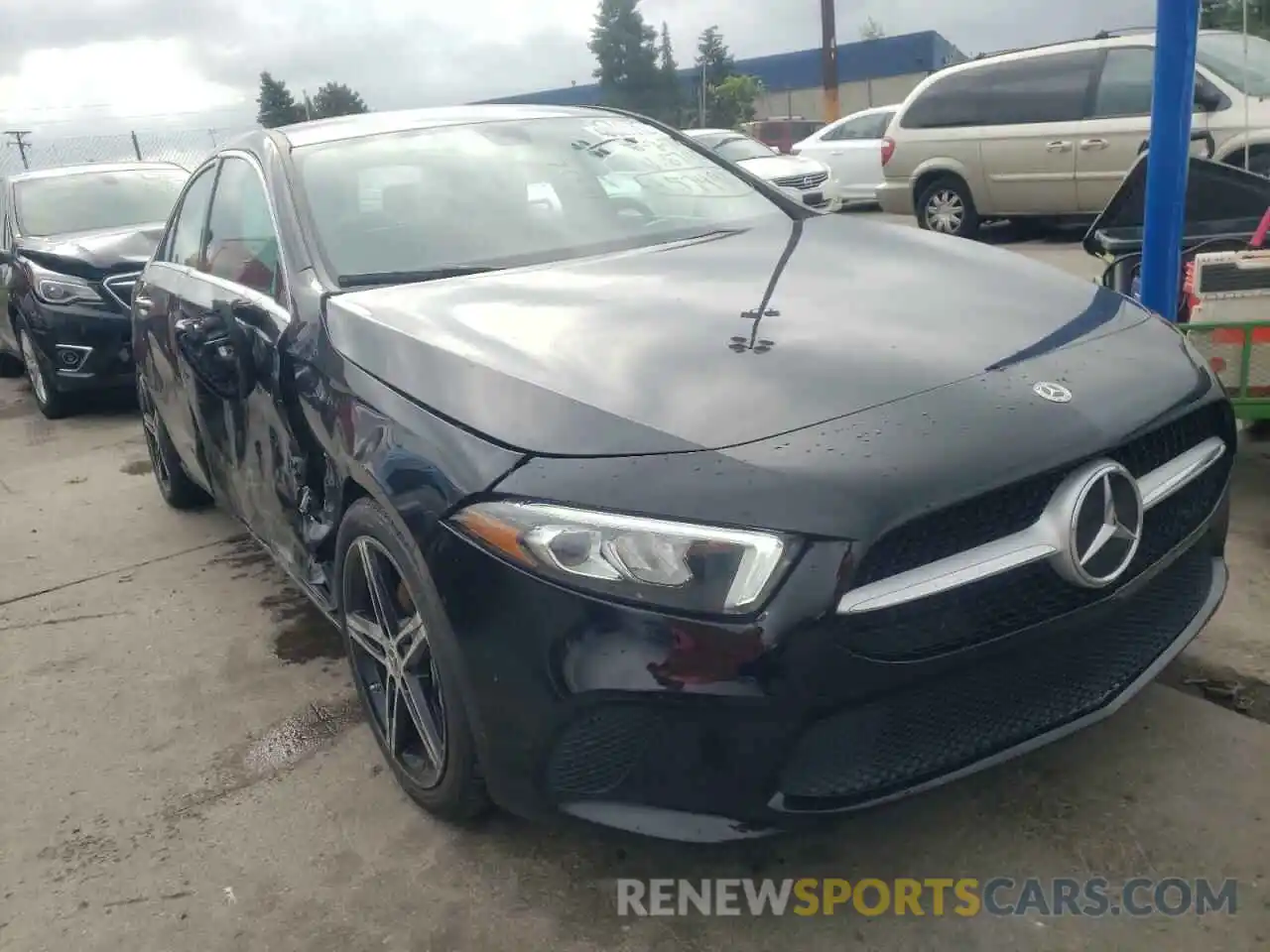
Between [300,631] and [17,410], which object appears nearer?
[300,631]

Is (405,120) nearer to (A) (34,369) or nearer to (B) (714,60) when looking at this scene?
(A) (34,369)

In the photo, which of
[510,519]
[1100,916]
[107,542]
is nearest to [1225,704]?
[1100,916]

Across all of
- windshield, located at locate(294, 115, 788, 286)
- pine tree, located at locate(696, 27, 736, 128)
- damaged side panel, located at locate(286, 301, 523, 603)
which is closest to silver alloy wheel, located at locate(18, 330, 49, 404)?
windshield, located at locate(294, 115, 788, 286)

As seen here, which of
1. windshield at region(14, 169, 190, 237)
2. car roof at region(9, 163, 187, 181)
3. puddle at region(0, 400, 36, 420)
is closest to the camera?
windshield at region(14, 169, 190, 237)

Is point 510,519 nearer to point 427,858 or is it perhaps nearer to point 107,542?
point 427,858

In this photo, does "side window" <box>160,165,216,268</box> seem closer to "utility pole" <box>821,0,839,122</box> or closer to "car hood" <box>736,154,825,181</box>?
"car hood" <box>736,154,825,181</box>

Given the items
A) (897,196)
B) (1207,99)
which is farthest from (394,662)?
(897,196)

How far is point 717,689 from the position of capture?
1.75 m

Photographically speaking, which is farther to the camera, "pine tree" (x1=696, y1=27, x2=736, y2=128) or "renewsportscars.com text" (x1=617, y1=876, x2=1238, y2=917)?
"pine tree" (x1=696, y1=27, x2=736, y2=128)

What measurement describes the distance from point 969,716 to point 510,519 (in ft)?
2.75

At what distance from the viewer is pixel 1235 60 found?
8430mm

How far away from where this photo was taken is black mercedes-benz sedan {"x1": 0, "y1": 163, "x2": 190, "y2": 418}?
6879mm

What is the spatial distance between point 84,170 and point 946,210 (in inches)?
282

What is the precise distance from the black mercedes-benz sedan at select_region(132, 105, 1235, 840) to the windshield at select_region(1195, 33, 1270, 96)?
6803 millimetres
